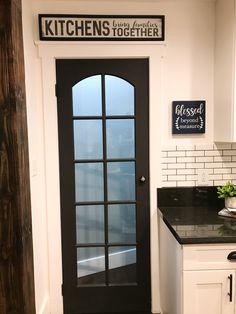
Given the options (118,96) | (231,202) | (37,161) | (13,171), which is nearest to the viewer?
(13,171)

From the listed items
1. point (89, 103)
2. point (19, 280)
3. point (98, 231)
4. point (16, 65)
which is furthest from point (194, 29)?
point (19, 280)

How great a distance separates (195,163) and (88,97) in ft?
3.32

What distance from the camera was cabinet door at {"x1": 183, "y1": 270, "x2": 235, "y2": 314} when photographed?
1.76 metres

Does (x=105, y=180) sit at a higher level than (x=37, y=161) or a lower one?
lower

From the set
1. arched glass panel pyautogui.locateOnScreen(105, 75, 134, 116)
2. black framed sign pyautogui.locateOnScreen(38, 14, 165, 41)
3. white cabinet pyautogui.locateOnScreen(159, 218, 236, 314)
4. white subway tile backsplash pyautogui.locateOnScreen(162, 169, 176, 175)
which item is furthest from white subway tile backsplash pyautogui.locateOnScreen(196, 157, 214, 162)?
black framed sign pyautogui.locateOnScreen(38, 14, 165, 41)

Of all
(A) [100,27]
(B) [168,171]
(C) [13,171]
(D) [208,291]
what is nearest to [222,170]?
(B) [168,171]

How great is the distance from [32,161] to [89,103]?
648 millimetres

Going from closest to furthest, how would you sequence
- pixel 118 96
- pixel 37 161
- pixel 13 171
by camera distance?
pixel 13 171, pixel 37 161, pixel 118 96

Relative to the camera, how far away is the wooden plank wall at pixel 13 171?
1.69 metres

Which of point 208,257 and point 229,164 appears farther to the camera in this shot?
point 229,164

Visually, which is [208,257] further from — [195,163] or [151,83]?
[151,83]

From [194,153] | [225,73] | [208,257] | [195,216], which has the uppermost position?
[225,73]

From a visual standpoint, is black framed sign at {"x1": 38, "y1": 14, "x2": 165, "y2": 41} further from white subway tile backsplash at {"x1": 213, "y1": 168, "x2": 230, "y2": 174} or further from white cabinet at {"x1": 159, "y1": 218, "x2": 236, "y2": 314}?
white cabinet at {"x1": 159, "y1": 218, "x2": 236, "y2": 314}

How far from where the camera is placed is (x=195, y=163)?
2430 mm
